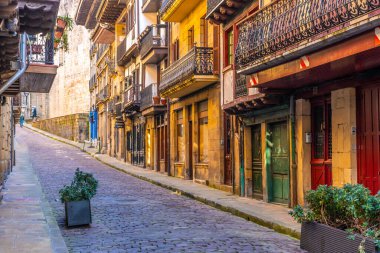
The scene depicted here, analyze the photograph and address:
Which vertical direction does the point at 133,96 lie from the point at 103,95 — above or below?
below

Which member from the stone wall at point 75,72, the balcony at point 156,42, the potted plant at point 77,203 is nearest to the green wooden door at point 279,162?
the potted plant at point 77,203

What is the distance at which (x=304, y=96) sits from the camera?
13602 millimetres

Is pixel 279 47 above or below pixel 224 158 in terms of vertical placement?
above

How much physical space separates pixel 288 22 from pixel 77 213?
559 centimetres

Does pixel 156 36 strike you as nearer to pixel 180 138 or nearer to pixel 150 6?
pixel 150 6

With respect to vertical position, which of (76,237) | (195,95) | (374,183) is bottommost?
(76,237)

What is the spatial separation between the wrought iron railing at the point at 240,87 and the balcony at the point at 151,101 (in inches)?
478

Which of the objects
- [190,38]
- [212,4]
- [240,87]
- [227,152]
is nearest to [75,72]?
[190,38]

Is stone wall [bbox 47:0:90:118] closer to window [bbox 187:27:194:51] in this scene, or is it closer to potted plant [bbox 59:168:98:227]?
window [bbox 187:27:194:51]

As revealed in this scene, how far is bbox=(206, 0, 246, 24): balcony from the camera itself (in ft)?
55.7

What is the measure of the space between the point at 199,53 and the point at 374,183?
10062 millimetres

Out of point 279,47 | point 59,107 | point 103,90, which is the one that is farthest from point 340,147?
point 59,107

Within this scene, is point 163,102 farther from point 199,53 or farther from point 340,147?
point 340,147

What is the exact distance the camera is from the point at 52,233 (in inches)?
394
